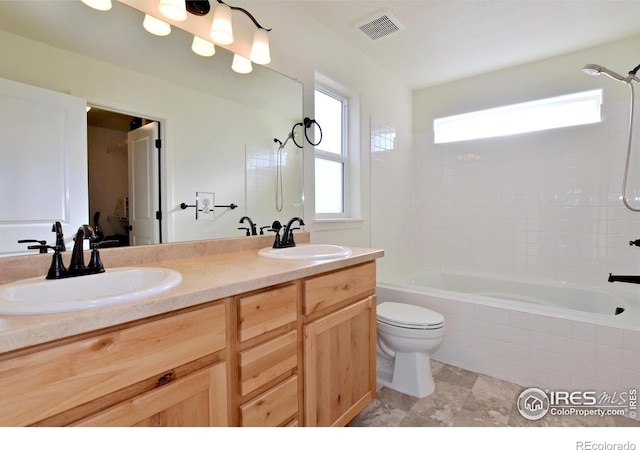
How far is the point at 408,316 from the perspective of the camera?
1845 mm

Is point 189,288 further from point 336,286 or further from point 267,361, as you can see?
point 336,286

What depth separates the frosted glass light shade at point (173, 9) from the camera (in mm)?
1294

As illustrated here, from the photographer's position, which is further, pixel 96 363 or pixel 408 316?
pixel 408 316

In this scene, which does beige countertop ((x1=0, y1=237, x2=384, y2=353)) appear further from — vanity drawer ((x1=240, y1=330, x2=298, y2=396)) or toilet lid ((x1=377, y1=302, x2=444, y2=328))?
toilet lid ((x1=377, y1=302, x2=444, y2=328))

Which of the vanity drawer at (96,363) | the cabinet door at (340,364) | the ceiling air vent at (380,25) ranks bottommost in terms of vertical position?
the cabinet door at (340,364)

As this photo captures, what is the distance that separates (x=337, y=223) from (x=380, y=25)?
1386 millimetres

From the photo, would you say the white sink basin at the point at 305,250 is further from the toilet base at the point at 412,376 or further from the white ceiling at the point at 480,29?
the white ceiling at the point at 480,29

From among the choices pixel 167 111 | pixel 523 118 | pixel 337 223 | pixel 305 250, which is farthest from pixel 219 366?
pixel 523 118

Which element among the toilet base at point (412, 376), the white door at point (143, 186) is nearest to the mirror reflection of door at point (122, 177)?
the white door at point (143, 186)

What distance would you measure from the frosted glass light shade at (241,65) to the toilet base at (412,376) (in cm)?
187

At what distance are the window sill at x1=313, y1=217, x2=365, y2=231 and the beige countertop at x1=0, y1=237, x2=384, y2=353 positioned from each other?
1.96ft
